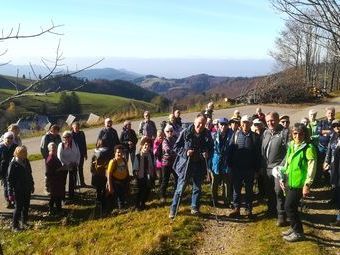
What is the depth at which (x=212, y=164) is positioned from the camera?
9828 mm

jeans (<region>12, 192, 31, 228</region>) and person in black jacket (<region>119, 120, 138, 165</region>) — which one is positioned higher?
person in black jacket (<region>119, 120, 138, 165</region>)

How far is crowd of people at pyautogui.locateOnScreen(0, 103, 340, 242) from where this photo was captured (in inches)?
309

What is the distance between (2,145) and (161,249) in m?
4.80

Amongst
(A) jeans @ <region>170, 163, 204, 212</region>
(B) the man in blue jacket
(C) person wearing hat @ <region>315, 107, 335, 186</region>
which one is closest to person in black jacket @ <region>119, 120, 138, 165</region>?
(B) the man in blue jacket

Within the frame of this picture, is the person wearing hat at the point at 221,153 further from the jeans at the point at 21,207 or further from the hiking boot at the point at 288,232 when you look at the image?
the jeans at the point at 21,207

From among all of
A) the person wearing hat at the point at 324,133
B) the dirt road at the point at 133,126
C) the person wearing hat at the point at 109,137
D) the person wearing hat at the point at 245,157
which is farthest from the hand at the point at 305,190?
the dirt road at the point at 133,126

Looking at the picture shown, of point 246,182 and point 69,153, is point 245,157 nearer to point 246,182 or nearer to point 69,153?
point 246,182

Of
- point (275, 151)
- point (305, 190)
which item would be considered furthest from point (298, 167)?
point (275, 151)

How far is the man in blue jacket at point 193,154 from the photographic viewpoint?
9.12 metres

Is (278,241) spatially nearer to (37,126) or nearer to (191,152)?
(191,152)

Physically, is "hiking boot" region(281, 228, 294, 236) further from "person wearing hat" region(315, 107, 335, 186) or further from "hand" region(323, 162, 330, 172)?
"person wearing hat" region(315, 107, 335, 186)

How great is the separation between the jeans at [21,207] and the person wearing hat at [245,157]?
4.31 m

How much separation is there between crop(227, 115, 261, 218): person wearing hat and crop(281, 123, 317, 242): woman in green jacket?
1.36m

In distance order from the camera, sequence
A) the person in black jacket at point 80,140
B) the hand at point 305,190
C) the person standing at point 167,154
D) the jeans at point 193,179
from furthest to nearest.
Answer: the person in black jacket at point 80,140 < the person standing at point 167,154 < the jeans at point 193,179 < the hand at point 305,190
